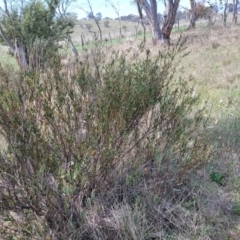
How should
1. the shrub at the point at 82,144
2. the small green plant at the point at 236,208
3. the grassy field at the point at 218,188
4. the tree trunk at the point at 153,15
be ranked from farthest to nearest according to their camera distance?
the tree trunk at the point at 153,15, the small green plant at the point at 236,208, the grassy field at the point at 218,188, the shrub at the point at 82,144

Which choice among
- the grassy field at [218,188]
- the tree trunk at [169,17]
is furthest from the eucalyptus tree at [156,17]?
the grassy field at [218,188]

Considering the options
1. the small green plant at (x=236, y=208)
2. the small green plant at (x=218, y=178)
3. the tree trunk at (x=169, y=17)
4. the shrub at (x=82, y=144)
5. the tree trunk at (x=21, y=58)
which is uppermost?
the tree trunk at (x=169, y=17)

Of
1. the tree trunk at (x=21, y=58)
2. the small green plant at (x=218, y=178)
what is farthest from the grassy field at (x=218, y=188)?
the tree trunk at (x=21, y=58)

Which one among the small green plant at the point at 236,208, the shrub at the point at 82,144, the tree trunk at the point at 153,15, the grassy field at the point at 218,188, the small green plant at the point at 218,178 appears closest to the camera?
the shrub at the point at 82,144

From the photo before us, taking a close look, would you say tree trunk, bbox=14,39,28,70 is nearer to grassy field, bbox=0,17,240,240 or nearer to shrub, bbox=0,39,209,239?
shrub, bbox=0,39,209,239

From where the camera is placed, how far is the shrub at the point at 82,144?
1.95 meters

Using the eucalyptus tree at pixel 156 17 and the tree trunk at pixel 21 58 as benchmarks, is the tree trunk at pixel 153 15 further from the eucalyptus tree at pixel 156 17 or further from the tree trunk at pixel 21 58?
the tree trunk at pixel 21 58

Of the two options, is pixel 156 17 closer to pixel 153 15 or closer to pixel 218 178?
pixel 153 15

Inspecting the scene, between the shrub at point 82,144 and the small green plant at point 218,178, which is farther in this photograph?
the small green plant at point 218,178

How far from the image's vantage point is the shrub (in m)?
1.95

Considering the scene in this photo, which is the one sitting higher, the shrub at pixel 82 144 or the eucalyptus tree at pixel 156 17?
the eucalyptus tree at pixel 156 17

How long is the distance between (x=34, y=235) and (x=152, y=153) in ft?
3.77

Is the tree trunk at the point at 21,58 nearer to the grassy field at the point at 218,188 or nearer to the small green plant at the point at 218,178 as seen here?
the grassy field at the point at 218,188

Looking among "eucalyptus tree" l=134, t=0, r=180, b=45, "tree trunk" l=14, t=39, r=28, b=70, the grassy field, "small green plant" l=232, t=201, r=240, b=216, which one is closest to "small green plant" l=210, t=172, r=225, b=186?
the grassy field
